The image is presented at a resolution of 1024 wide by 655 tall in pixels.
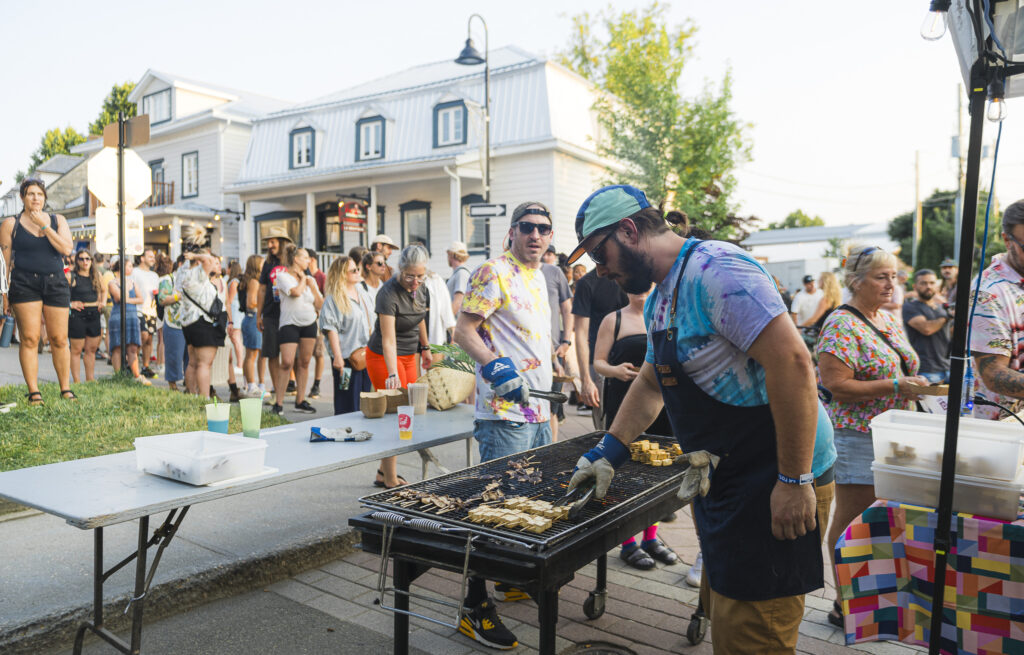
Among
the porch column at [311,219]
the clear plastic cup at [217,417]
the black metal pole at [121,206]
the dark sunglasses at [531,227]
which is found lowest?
the clear plastic cup at [217,417]

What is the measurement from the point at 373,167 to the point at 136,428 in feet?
50.9

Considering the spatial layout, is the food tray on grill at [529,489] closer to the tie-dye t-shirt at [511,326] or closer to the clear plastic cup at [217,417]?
the tie-dye t-shirt at [511,326]

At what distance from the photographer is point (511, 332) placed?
3.95 metres

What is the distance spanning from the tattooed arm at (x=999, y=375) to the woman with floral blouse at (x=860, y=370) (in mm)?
333

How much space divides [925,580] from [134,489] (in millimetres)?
3241

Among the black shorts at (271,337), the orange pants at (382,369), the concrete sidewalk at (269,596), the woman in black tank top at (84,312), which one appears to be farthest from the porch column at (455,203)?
the concrete sidewalk at (269,596)

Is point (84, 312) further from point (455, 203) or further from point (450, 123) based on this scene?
point (450, 123)

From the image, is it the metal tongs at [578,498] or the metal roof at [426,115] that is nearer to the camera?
the metal tongs at [578,498]

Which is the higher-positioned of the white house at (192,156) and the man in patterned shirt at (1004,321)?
the white house at (192,156)

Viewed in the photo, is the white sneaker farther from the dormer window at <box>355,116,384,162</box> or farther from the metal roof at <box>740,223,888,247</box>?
the metal roof at <box>740,223,888,247</box>

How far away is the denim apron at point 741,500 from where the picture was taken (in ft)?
7.06

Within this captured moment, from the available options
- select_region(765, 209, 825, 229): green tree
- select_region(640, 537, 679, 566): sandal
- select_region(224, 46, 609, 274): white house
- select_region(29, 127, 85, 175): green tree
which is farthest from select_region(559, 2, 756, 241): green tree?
select_region(765, 209, 825, 229): green tree

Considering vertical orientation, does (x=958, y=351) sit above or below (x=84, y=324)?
above

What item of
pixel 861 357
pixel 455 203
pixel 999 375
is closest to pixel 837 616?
pixel 861 357
